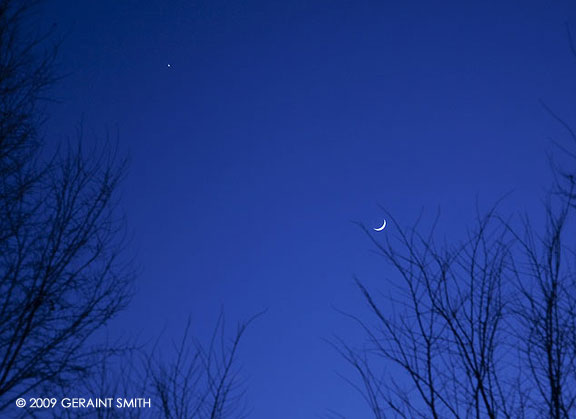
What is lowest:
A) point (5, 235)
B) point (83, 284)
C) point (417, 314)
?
point (417, 314)

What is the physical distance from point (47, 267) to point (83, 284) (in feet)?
0.99

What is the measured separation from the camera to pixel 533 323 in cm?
297

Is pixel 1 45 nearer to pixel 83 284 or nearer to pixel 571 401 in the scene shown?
pixel 83 284

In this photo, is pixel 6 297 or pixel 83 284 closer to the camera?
pixel 6 297

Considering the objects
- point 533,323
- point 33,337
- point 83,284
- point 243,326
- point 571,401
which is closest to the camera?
point 571,401

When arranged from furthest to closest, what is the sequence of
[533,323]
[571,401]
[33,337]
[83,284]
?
[83,284] → [33,337] → [533,323] → [571,401]

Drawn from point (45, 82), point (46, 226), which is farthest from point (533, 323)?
point (45, 82)

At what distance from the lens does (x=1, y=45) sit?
4289 mm

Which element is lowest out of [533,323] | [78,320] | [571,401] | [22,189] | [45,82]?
[571,401]

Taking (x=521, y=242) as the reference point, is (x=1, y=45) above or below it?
above

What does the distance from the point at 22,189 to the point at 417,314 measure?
3.23 meters

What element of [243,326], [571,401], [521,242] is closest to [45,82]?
[243,326]

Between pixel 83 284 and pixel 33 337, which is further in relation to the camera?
pixel 83 284

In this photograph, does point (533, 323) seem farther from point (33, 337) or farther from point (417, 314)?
point (33, 337)
